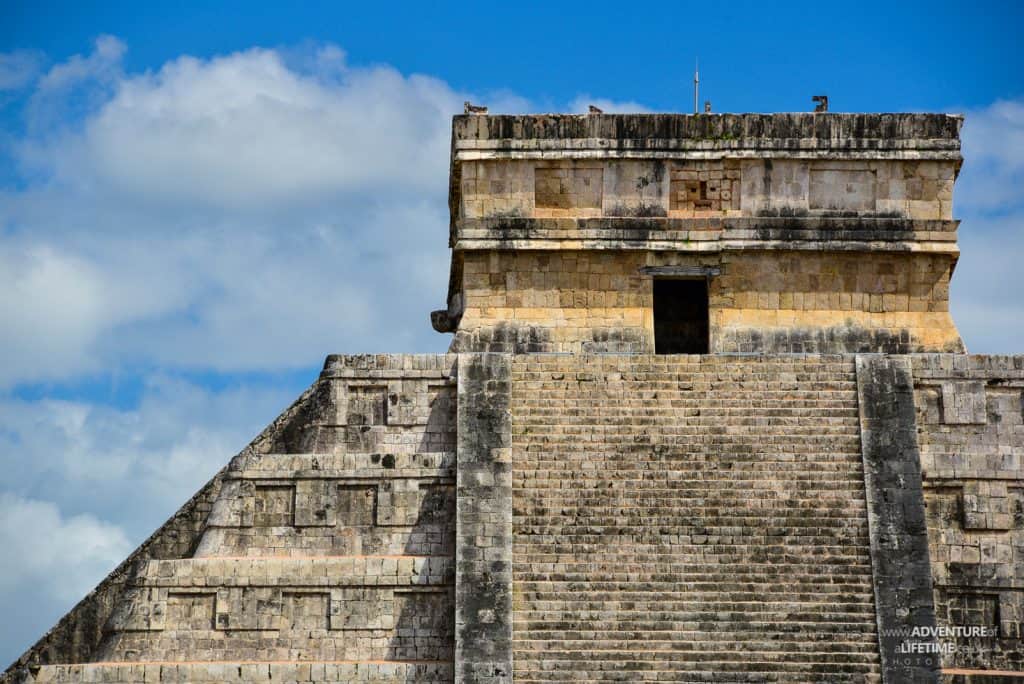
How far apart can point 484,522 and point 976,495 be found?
5794 mm

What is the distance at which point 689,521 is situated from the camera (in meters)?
20.4

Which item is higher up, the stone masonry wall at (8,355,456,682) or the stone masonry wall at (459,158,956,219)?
the stone masonry wall at (459,158,956,219)

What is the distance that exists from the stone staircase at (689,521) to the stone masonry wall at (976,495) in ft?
3.42

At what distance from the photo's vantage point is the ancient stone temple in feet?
64.9

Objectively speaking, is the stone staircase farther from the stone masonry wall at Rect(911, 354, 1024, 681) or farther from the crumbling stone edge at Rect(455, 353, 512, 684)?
the stone masonry wall at Rect(911, 354, 1024, 681)

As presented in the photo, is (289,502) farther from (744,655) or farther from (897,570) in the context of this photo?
(897,570)

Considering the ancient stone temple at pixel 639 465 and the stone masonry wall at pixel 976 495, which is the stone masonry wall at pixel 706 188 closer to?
the ancient stone temple at pixel 639 465

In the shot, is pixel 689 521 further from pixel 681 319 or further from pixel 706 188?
pixel 706 188

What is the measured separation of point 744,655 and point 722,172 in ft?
22.8

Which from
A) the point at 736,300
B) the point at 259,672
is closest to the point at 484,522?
the point at 259,672

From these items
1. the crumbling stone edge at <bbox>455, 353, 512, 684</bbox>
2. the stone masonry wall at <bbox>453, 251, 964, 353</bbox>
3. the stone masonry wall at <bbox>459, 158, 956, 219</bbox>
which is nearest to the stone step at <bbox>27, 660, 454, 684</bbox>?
the crumbling stone edge at <bbox>455, 353, 512, 684</bbox>

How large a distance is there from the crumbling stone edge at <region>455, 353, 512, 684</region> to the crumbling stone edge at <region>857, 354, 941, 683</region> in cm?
412

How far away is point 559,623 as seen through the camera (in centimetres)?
1959

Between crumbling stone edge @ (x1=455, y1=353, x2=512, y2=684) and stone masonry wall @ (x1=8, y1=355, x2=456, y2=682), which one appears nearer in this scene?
crumbling stone edge @ (x1=455, y1=353, x2=512, y2=684)
